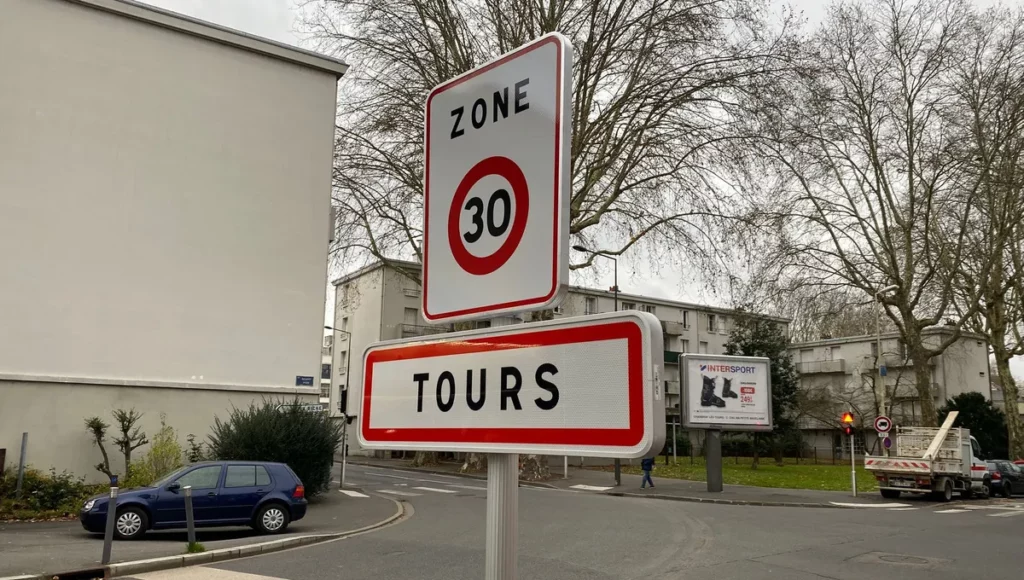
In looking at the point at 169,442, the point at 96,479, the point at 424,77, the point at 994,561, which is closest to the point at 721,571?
the point at 994,561

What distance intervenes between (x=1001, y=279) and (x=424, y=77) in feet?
103

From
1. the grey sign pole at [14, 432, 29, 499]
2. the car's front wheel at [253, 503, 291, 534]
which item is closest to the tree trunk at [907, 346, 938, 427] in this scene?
the car's front wheel at [253, 503, 291, 534]

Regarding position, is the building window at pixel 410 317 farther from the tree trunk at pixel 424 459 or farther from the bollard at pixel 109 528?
the bollard at pixel 109 528

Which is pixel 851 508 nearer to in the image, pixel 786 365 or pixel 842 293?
pixel 842 293

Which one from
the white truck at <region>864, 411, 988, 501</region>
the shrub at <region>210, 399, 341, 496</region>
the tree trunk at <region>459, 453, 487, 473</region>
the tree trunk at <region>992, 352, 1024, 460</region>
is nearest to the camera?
the shrub at <region>210, 399, 341, 496</region>

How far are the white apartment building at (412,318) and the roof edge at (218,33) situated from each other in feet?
58.3

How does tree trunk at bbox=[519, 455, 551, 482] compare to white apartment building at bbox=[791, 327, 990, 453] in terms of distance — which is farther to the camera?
white apartment building at bbox=[791, 327, 990, 453]

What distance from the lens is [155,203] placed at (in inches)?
842

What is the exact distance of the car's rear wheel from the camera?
1338cm

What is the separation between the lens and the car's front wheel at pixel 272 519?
575 inches

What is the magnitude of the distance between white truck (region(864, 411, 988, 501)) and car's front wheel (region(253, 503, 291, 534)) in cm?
2070

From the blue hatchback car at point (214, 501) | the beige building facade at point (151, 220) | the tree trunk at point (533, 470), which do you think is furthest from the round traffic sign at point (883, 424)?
the blue hatchback car at point (214, 501)

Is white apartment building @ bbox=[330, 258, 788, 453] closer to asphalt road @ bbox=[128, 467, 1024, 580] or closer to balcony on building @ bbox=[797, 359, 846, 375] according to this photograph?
balcony on building @ bbox=[797, 359, 846, 375]

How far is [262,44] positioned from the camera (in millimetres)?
23547
